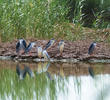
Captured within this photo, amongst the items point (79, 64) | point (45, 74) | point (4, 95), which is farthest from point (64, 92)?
point (79, 64)

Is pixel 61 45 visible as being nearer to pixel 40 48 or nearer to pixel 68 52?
pixel 68 52

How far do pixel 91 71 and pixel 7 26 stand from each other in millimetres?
3958

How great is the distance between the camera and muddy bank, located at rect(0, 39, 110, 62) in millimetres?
8734

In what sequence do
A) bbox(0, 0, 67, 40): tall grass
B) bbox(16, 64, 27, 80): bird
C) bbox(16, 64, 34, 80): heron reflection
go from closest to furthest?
bbox(16, 64, 27, 80): bird < bbox(16, 64, 34, 80): heron reflection < bbox(0, 0, 67, 40): tall grass

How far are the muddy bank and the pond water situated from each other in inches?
31.9

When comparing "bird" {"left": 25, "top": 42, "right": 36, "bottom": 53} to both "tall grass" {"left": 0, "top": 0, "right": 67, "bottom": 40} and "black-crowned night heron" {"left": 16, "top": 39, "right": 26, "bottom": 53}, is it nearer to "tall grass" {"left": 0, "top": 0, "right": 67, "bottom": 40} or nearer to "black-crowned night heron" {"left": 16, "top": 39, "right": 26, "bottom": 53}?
"black-crowned night heron" {"left": 16, "top": 39, "right": 26, "bottom": 53}

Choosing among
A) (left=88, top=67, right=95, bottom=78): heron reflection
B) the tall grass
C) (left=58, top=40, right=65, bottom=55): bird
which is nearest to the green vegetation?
the tall grass

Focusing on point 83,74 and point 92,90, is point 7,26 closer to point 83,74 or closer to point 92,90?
point 83,74

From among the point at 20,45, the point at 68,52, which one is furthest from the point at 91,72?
the point at 20,45

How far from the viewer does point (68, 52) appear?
9.05 m

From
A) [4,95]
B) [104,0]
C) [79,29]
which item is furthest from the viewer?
[104,0]

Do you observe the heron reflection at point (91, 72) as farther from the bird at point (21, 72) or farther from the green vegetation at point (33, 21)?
the green vegetation at point (33, 21)

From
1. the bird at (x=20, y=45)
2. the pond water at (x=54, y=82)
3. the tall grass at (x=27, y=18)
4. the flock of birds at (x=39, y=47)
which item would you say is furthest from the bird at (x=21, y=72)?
the tall grass at (x=27, y=18)

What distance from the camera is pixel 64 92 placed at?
A: 493 centimetres
